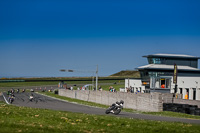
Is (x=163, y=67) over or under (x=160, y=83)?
over

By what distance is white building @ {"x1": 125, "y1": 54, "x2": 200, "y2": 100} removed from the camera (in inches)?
2501

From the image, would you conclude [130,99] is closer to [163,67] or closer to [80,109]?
[80,109]

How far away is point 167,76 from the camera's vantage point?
6819 centimetres

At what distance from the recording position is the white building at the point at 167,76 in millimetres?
63528

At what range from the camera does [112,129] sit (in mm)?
14562

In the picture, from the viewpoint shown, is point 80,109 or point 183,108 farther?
point 80,109

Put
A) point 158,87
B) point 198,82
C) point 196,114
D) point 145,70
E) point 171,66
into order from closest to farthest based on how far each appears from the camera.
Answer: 1. point 196,114
2. point 198,82
3. point 158,87
4. point 145,70
5. point 171,66

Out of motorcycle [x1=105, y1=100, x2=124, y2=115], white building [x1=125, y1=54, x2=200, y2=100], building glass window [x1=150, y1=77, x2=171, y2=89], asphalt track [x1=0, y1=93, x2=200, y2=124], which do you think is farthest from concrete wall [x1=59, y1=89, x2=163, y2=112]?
building glass window [x1=150, y1=77, x2=171, y2=89]

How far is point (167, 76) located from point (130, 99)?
2458cm

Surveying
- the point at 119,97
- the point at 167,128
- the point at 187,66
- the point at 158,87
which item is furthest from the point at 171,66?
the point at 167,128

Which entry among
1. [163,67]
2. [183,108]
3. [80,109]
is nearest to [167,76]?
[163,67]

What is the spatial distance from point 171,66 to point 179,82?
61.9ft

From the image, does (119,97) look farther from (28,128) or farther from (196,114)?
(28,128)

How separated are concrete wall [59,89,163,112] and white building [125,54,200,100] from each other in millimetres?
8986
